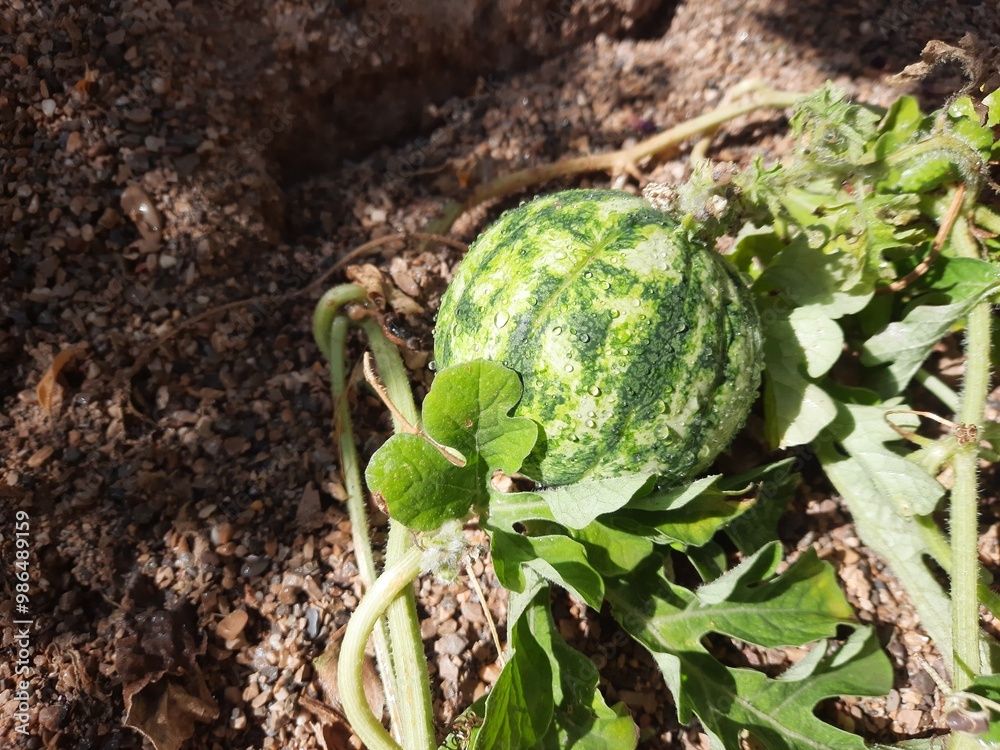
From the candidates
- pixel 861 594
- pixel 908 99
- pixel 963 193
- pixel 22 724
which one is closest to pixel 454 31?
pixel 908 99

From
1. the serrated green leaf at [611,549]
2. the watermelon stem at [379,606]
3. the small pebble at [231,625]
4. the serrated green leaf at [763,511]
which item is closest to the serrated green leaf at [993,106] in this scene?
the serrated green leaf at [763,511]

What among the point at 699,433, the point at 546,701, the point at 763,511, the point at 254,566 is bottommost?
the point at 763,511

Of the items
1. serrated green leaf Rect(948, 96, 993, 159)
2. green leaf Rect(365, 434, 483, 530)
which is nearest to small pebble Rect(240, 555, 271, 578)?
green leaf Rect(365, 434, 483, 530)

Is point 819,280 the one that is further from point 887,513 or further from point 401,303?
point 401,303

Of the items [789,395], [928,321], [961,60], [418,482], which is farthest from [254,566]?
[961,60]

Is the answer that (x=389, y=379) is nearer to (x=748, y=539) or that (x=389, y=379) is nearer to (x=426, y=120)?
(x=748, y=539)

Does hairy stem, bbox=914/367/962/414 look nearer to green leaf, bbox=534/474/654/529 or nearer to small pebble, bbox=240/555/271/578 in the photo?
green leaf, bbox=534/474/654/529

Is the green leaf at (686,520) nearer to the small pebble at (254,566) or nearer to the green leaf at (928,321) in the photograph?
the green leaf at (928,321)
